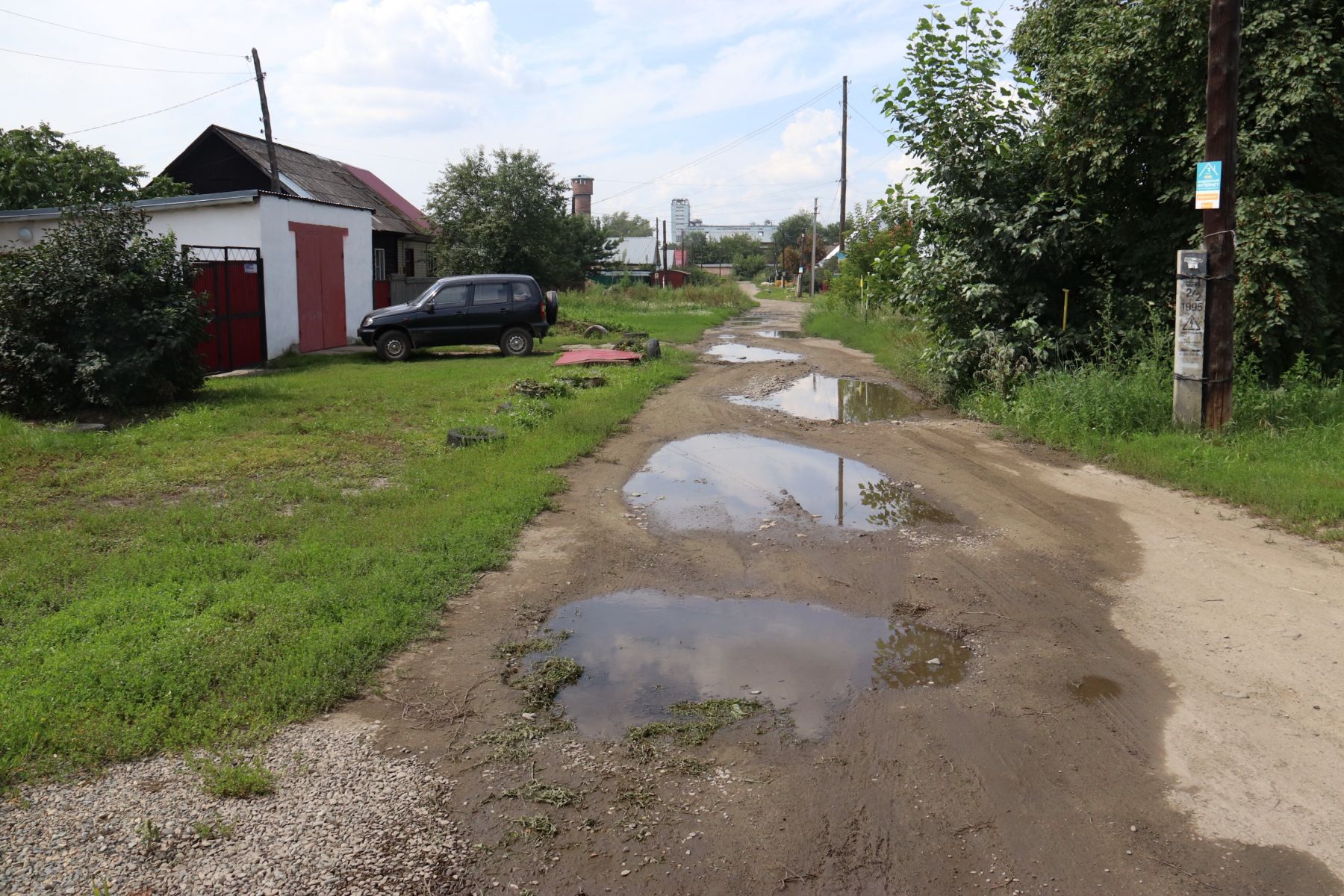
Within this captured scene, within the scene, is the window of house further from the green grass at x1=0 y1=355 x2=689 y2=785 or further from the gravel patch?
the gravel patch

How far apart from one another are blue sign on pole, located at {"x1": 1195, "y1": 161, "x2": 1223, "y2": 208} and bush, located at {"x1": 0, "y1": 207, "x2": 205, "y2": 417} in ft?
40.1

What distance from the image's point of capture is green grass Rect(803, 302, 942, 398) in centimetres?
1671

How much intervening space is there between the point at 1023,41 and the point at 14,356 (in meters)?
15.2

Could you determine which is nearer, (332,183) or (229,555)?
(229,555)

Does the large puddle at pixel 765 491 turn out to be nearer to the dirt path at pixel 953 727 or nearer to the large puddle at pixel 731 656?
the dirt path at pixel 953 727

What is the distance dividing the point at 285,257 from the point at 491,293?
4161 millimetres

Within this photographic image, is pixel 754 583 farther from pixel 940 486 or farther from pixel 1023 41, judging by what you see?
pixel 1023 41

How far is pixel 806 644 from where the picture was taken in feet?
17.8

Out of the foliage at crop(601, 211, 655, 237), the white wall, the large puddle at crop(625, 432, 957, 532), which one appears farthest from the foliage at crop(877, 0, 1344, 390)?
the foliage at crop(601, 211, 655, 237)

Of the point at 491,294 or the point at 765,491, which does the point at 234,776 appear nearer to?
the point at 765,491

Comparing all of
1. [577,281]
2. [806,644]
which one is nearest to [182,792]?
[806,644]

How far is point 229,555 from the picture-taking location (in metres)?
6.56

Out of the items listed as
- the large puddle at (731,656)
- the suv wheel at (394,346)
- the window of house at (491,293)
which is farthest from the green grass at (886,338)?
the suv wheel at (394,346)

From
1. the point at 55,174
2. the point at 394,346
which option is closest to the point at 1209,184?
the point at 394,346
